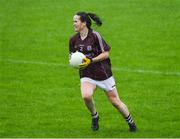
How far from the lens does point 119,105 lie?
16844 millimetres

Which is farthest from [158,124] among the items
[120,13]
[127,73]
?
[120,13]

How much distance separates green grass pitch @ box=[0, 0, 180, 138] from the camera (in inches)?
711

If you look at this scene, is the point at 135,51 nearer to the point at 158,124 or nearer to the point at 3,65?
the point at 3,65

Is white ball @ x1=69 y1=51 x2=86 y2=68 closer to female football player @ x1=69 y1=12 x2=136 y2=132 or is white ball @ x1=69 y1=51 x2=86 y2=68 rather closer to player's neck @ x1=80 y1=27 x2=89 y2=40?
female football player @ x1=69 y1=12 x2=136 y2=132

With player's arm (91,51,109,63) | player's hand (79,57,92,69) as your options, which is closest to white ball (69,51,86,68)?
player's hand (79,57,92,69)

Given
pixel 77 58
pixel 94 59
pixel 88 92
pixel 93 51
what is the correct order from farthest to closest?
pixel 93 51
pixel 88 92
pixel 94 59
pixel 77 58

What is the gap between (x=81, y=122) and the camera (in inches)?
720

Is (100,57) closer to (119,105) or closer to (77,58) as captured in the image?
(77,58)

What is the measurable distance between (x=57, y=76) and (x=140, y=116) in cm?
487

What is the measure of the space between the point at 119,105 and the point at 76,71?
22.4ft

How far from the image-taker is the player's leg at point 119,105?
16812 millimetres

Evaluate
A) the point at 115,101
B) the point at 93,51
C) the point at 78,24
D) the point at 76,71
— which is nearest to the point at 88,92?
the point at 115,101

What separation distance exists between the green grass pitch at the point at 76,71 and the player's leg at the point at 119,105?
21 cm

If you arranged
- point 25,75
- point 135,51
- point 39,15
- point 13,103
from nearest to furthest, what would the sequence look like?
point 13,103
point 25,75
point 135,51
point 39,15
